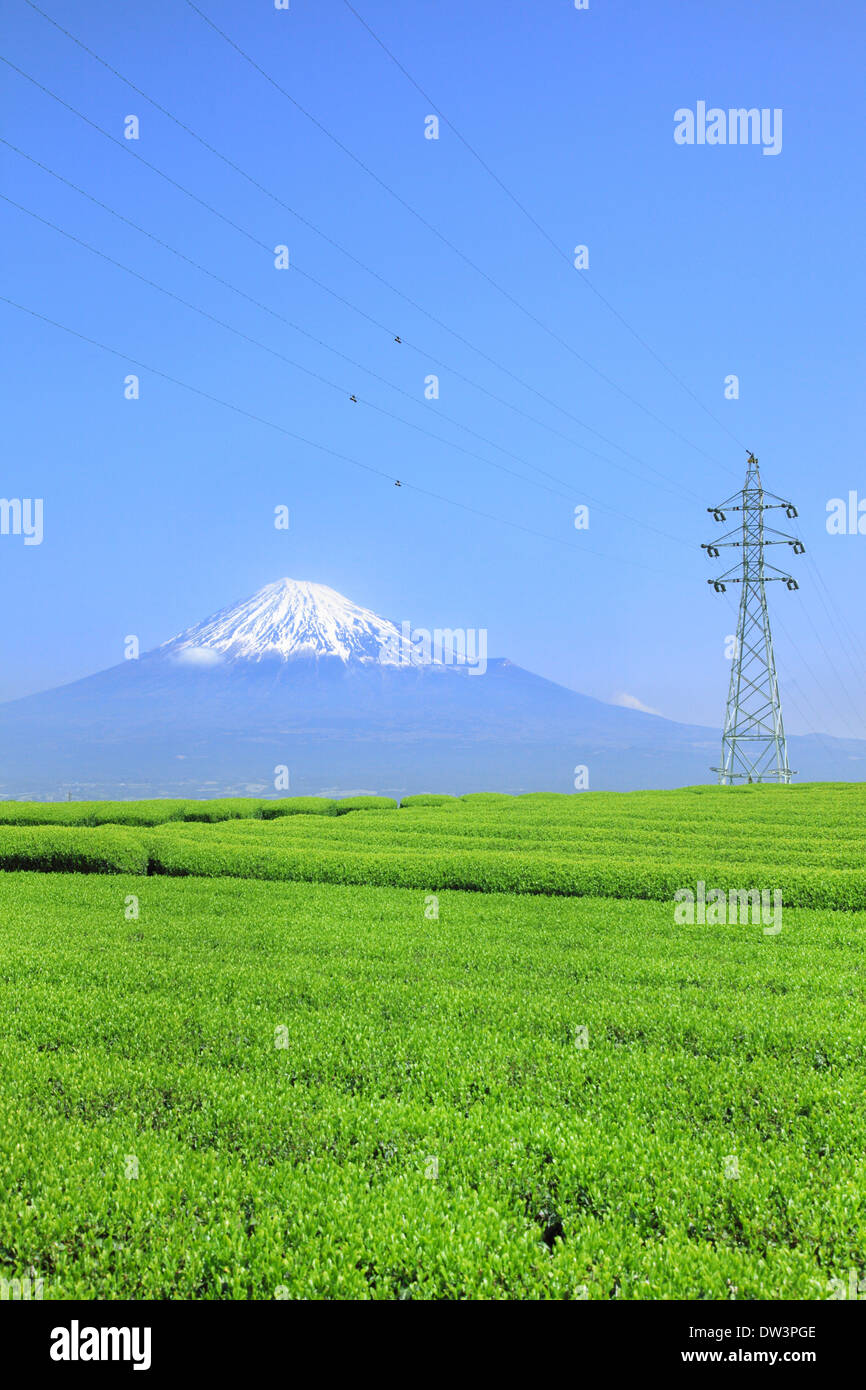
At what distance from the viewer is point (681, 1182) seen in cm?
688

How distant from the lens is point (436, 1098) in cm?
851

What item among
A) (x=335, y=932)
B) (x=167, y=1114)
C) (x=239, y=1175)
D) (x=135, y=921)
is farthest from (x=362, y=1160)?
(x=135, y=921)

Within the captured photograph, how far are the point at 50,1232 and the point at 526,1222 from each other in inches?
163

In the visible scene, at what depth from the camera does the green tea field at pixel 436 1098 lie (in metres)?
6.00

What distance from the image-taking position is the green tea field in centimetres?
600

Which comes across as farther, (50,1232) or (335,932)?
(335,932)
